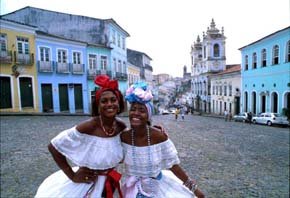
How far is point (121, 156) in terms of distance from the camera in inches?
86.0

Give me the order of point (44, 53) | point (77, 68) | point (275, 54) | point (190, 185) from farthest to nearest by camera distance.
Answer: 1. point (275, 54)
2. point (77, 68)
3. point (44, 53)
4. point (190, 185)

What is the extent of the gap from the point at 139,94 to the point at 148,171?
2.25 feet

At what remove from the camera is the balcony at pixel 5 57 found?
652 inches

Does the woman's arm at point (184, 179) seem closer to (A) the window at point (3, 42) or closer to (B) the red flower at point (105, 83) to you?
(B) the red flower at point (105, 83)

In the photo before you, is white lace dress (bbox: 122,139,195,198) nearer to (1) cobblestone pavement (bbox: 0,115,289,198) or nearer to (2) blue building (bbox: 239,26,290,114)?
(1) cobblestone pavement (bbox: 0,115,289,198)

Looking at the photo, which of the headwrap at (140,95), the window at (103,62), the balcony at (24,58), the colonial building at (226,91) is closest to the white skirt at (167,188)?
the headwrap at (140,95)

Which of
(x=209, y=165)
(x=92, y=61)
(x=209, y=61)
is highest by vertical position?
(x=209, y=61)

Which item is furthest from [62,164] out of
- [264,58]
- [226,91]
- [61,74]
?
[226,91]

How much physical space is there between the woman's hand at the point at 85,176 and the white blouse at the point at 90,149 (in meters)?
0.04

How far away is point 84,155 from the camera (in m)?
2.15

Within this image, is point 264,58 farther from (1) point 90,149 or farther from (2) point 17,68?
(1) point 90,149

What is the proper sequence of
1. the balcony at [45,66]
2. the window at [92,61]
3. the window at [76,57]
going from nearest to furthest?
the balcony at [45,66], the window at [76,57], the window at [92,61]

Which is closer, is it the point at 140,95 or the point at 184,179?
the point at 140,95

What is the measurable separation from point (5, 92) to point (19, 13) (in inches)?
403
